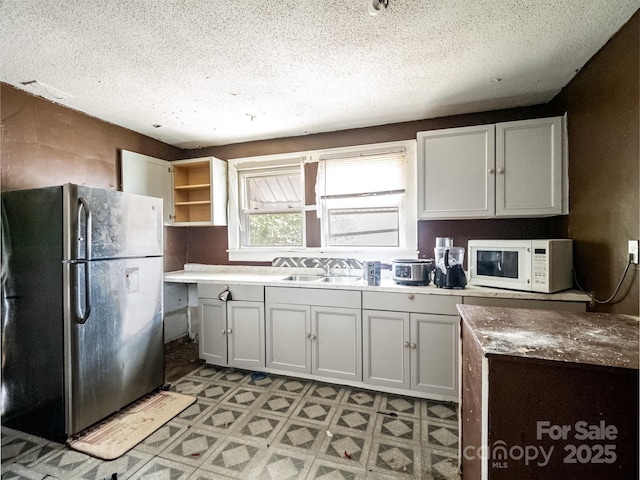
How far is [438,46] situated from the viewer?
1.73 metres

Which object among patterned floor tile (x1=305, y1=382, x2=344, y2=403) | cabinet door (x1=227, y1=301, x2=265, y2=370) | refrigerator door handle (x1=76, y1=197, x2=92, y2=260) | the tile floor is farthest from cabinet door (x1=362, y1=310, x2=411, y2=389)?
refrigerator door handle (x1=76, y1=197, x2=92, y2=260)

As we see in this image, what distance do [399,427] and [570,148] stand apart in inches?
93.2

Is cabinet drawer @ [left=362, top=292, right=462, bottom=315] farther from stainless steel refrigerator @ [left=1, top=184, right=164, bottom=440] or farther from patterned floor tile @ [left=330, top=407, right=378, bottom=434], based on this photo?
stainless steel refrigerator @ [left=1, top=184, right=164, bottom=440]

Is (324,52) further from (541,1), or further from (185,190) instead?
(185,190)

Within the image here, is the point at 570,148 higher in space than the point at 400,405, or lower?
higher

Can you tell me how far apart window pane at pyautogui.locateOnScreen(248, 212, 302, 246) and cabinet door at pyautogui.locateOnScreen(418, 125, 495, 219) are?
1.42 metres

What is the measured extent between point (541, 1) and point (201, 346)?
3.52m

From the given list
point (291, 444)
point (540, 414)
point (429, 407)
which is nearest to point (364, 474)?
point (291, 444)

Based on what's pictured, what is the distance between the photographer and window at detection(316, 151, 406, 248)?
291 centimetres

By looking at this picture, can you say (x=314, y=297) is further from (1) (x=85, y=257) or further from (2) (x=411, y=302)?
(1) (x=85, y=257)

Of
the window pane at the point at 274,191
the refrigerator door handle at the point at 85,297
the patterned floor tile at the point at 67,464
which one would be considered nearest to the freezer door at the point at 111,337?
the refrigerator door handle at the point at 85,297

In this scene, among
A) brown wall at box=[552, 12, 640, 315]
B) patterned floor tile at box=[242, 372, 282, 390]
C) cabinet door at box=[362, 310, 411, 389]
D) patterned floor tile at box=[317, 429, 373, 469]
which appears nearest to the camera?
brown wall at box=[552, 12, 640, 315]

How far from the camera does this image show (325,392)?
2381 millimetres

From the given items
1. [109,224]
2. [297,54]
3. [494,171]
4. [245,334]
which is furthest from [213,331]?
[494,171]
